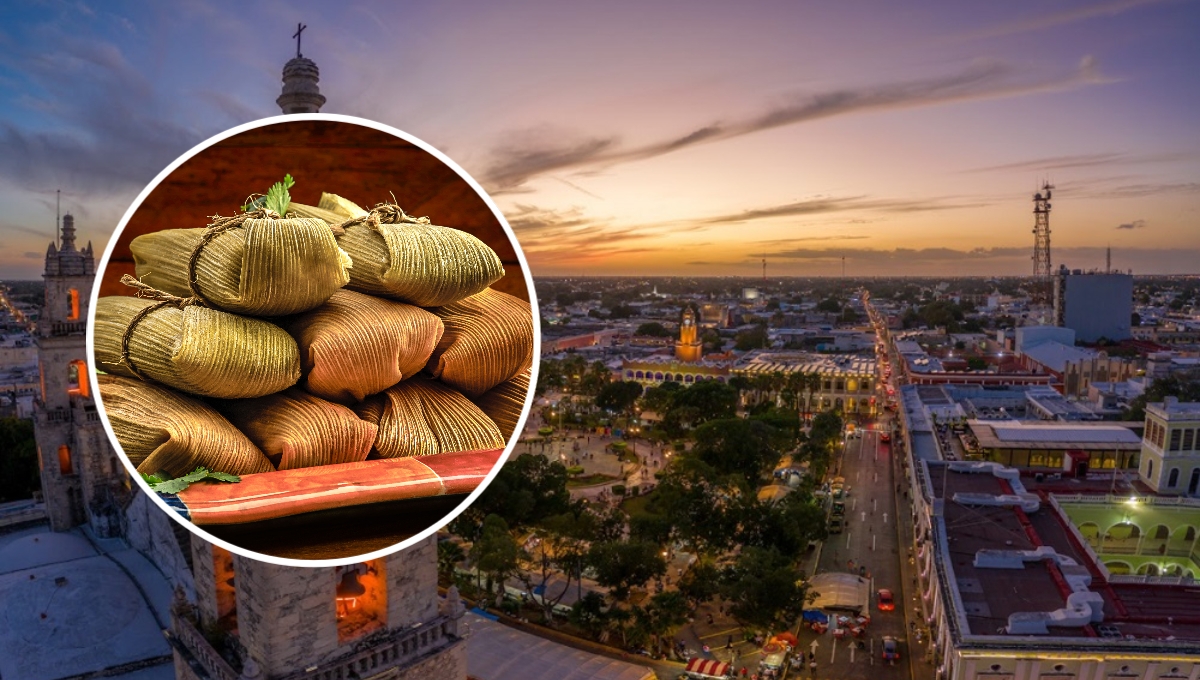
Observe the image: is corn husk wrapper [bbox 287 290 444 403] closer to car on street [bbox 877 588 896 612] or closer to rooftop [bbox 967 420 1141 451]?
car on street [bbox 877 588 896 612]

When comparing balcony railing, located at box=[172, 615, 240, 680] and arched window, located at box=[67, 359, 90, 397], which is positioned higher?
arched window, located at box=[67, 359, 90, 397]

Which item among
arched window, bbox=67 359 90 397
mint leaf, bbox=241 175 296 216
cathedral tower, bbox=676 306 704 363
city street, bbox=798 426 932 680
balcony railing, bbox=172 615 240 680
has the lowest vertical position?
city street, bbox=798 426 932 680

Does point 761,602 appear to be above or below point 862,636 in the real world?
above

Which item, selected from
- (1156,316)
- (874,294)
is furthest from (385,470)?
(874,294)

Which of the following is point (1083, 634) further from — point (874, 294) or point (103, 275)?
point (874, 294)

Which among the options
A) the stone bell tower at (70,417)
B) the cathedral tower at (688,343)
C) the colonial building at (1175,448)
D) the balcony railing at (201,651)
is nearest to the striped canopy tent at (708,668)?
the balcony railing at (201,651)

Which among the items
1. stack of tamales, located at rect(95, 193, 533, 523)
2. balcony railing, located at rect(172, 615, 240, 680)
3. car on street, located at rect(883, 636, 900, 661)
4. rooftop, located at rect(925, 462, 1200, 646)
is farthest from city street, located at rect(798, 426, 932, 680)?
stack of tamales, located at rect(95, 193, 533, 523)
